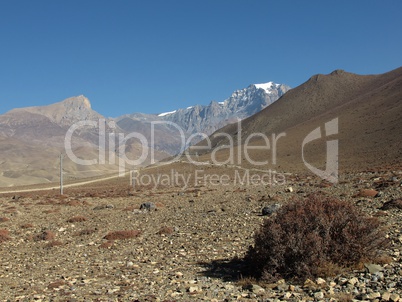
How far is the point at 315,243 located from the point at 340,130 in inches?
4683

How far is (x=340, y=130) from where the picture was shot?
394ft

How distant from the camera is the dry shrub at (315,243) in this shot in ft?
28.8

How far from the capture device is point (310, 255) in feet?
28.7

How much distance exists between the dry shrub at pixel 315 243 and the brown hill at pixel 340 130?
51.2 metres

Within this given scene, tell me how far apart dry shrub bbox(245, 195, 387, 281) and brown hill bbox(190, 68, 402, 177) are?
51.2 metres

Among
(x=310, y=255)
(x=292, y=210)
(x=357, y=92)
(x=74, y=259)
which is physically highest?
(x=357, y=92)

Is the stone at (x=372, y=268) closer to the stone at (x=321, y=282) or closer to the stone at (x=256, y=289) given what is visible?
the stone at (x=321, y=282)

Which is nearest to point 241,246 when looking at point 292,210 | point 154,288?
point 292,210

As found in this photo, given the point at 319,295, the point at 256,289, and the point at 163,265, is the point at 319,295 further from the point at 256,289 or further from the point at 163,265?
the point at 163,265

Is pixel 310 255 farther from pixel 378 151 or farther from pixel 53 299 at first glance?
pixel 378 151

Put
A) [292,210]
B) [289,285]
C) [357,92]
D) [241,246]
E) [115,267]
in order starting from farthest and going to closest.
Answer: [357,92] → [241,246] → [115,267] → [292,210] → [289,285]

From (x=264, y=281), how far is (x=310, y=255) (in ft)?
4.06

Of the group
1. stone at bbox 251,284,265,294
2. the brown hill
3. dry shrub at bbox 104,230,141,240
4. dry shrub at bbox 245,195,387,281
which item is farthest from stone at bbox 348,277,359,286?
the brown hill

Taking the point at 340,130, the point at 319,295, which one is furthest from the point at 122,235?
the point at 340,130
